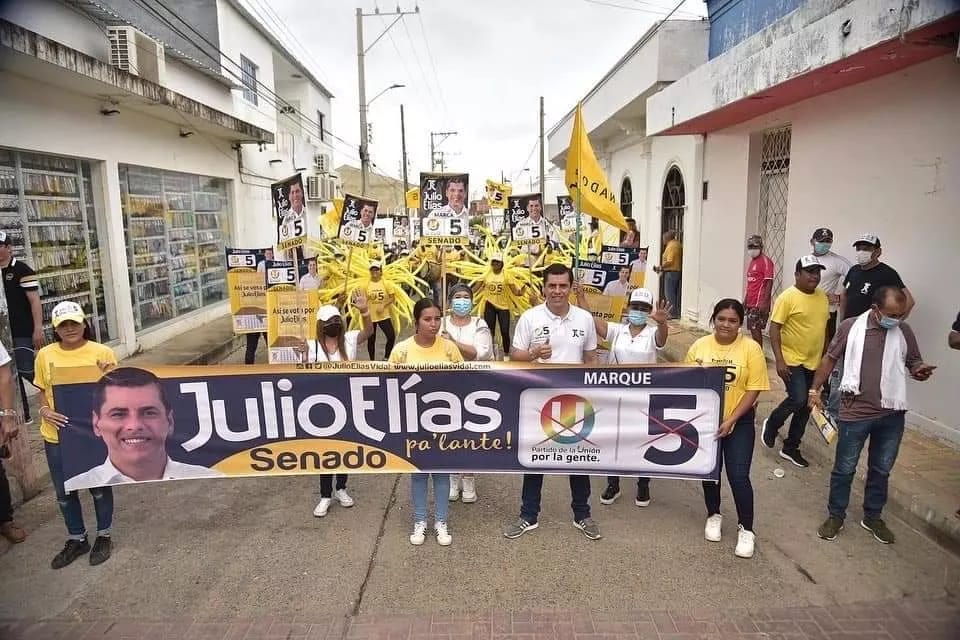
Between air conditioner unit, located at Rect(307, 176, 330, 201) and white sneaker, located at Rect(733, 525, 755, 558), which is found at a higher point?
air conditioner unit, located at Rect(307, 176, 330, 201)

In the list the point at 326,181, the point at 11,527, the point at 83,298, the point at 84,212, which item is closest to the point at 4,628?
the point at 11,527

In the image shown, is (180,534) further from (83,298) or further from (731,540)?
(83,298)

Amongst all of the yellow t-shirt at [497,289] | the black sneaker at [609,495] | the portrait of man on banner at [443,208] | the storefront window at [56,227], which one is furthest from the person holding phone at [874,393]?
the storefront window at [56,227]

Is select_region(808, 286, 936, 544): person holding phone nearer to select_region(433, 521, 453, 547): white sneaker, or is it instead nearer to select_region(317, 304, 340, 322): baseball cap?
select_region(433, 521, 453, 547): white sneaker

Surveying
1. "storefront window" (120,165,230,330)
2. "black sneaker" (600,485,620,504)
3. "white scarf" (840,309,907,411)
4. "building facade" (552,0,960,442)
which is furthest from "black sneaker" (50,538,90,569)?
"storefront window" (120,165,230,330)

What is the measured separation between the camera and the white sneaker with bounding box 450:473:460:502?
4.95 metres

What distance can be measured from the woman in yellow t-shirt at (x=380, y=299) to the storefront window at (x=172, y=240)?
188 inches

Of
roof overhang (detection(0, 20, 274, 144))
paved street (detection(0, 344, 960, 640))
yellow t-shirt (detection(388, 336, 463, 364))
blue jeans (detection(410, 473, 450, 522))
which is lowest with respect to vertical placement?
paved street (detection(0, 344, 960, 640))

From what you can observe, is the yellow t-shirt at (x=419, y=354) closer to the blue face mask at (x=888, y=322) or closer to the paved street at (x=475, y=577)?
the paved street at (x=475, y=577)

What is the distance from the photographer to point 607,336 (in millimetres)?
5230

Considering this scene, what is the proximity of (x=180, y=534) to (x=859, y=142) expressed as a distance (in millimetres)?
7456

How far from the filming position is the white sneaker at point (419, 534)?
4207 millimetres

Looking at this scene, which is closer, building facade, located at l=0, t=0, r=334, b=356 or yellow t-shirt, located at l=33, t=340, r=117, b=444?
yellow t-shirt, located at l=33, t=340, r=117, b=444

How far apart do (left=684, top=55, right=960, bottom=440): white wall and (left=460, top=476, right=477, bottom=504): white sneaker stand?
4.21 meters
